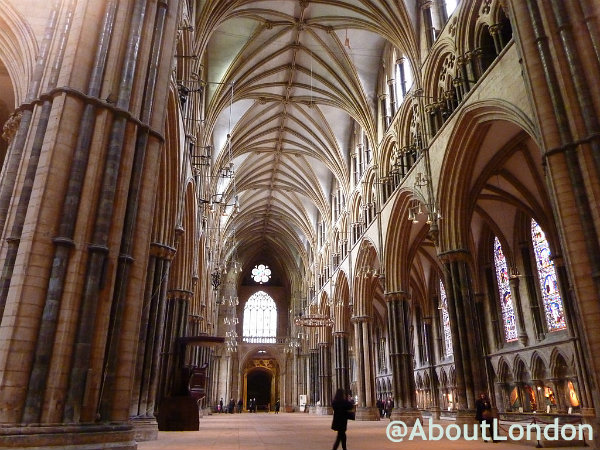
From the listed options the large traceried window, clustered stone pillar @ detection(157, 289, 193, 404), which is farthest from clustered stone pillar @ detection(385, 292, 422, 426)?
the large traceried window

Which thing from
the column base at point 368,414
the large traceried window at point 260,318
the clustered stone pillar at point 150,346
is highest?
the large traceried window at point 260,318

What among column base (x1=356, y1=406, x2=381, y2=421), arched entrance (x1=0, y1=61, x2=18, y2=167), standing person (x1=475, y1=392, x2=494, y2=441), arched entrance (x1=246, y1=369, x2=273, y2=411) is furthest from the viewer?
arched entrance (x1=246, y1=369, x2=273, y2=411)

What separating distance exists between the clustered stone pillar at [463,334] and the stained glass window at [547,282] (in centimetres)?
541

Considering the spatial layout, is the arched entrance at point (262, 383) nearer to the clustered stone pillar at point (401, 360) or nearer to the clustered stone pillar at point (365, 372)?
the clustered stone pillar at point (365, 372)

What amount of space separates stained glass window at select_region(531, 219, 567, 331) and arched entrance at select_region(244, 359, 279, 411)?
107ft

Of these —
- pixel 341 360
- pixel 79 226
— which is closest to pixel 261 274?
pixel 341 360

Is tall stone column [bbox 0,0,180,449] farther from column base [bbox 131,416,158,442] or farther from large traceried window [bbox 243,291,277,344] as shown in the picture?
large traceried window [bbox 243,291,277,344]

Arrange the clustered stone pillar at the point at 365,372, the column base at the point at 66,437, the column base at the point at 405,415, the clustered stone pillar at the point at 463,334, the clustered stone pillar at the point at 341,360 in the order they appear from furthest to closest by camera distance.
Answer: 1. the clustered stone pillar at the point at 341,360
2. the clustered stone pillar at the point at 365,372
3. the column base at the point at 405,415
4. the clustered stone pillar at the point at 463,334
5. the column base at the point at 66,437

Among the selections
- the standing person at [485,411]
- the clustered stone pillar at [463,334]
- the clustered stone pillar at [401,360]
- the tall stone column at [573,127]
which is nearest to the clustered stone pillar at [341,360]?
the clustered stone pillar at [401,360]

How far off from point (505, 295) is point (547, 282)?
270cm

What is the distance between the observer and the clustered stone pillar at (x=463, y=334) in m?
13.0

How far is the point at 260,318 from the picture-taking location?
48312mm

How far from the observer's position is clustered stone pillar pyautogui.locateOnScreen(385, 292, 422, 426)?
1769cm

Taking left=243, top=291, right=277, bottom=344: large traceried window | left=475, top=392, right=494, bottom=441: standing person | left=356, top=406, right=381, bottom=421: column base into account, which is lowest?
left=356, top=406, right=381, bottom=421: column base
